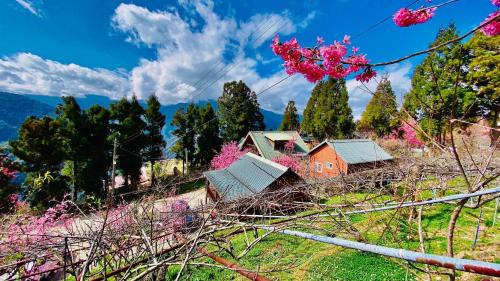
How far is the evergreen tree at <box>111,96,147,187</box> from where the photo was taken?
23.9 m

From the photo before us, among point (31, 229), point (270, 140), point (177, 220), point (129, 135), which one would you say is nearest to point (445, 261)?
point (177, 220)

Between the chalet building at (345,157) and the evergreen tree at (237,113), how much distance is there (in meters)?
15.6

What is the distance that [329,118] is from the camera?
1416 inches

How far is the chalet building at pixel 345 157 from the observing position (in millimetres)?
19016

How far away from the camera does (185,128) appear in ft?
102

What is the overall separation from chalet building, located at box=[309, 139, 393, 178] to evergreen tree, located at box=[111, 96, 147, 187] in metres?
17.8

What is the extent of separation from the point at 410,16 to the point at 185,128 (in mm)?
30177

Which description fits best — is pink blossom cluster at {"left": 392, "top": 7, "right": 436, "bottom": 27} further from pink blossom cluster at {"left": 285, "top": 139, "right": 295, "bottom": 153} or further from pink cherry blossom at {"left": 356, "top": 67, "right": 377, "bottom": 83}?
pink blossom cluster at {"left": 285, "top": 139, "right": 295, "bottom": 153}

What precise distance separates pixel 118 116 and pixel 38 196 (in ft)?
30.1

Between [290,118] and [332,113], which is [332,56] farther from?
[290,118]

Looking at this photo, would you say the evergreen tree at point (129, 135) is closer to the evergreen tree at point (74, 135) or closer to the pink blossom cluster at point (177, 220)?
the evergreen tree at point (74, 135)

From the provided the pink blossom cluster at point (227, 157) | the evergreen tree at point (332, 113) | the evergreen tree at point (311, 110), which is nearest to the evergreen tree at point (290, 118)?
the evergreen tree at point (311, 110)

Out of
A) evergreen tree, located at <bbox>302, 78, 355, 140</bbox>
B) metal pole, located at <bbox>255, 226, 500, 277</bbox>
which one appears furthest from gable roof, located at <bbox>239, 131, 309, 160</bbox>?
metal pole, located at <bbox>255, 226, 500, 277</bbox>

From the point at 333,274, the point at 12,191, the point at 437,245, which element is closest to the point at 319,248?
the point at 333,274
